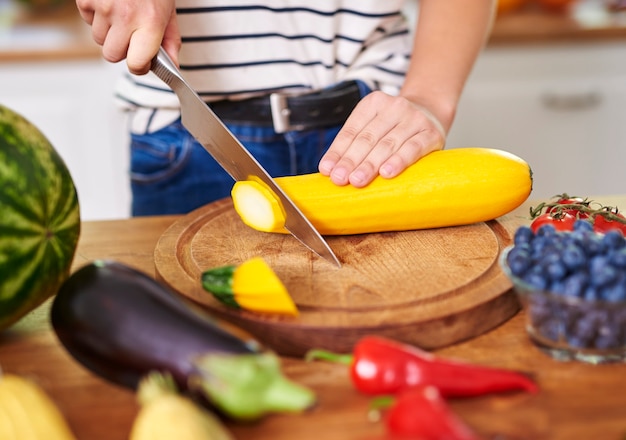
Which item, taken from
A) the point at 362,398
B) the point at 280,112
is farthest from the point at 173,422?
the point at 280,112

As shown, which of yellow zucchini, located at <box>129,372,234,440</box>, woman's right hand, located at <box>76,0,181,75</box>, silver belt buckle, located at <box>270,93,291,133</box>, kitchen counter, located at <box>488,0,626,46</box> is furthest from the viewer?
kitchen counter, located at <box>488,0,626,46</box>

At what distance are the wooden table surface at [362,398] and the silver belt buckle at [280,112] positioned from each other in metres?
0.67

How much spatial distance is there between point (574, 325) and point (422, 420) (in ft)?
0.89

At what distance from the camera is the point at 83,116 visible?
2535 mm

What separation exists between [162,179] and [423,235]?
2.01ft

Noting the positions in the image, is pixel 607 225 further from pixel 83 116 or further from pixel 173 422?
pixel 83 116

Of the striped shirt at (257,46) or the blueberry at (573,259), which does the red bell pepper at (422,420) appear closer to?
the blueberry at (573,259)

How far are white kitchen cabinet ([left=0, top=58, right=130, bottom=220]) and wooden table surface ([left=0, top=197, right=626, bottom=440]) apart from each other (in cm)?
161

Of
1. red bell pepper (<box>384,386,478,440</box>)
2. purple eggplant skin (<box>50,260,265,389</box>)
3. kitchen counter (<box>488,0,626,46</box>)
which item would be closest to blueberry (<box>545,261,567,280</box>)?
red bell pepper (<box>384,386,478,440</box>)

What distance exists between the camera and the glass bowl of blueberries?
824 millimetres

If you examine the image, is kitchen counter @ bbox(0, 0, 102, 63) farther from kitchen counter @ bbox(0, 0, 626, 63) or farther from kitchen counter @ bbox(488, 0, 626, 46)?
kitchen counter @ bbox(488, 0, 626, 46)

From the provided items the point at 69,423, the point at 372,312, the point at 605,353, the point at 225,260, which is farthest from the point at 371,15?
the point at 69,423

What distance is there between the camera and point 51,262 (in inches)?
37.4

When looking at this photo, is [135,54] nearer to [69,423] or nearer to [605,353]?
[69,423]
